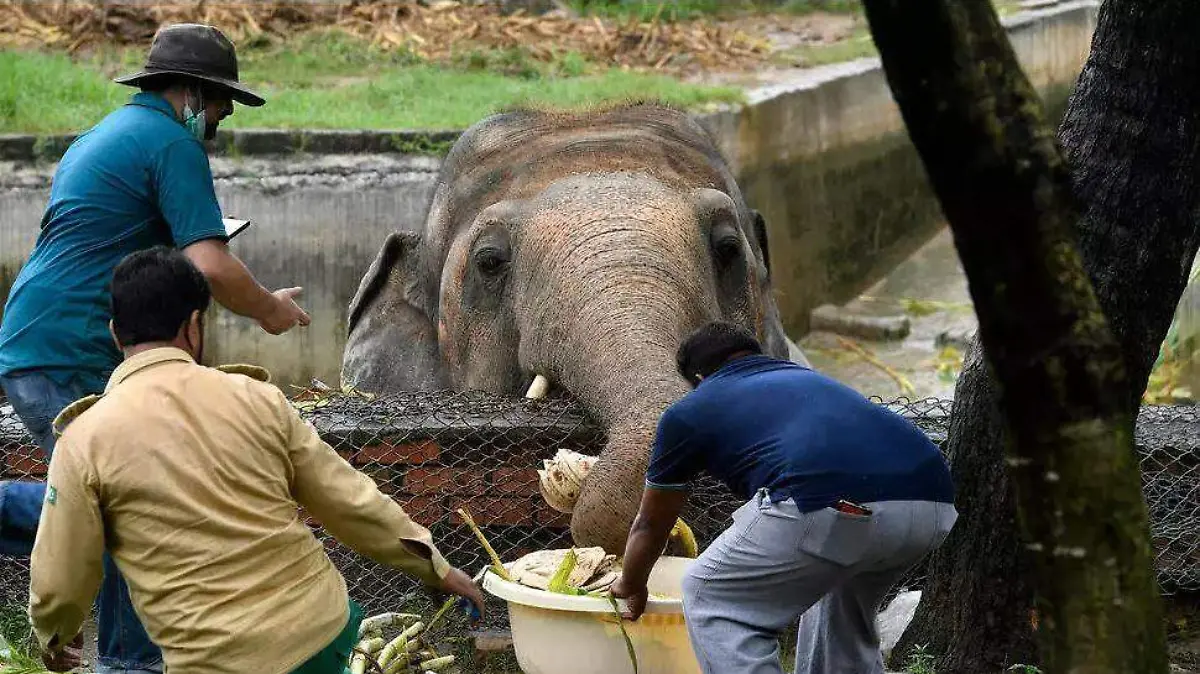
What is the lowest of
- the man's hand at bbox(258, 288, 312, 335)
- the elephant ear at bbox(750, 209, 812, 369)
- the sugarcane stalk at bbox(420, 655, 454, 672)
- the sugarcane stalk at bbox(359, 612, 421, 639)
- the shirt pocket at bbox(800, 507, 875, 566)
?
the sugarcane stalk at bbox(420, 655, 454, 672)

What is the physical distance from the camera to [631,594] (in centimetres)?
507

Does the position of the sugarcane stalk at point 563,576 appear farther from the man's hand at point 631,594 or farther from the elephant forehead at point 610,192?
the elephant forehead at point 610,192

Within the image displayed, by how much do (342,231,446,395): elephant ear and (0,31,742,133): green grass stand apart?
3.22 meters

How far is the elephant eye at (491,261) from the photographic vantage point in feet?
25.3

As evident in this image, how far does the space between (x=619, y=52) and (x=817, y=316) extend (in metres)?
3.00

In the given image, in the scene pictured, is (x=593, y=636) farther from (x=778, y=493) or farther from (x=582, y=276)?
(x=582, y=276)

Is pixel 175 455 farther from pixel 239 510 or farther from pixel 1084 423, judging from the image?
pixel 1084 423

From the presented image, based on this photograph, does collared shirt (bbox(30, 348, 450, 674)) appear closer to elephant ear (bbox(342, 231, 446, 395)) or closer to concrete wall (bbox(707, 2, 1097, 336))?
elephant ear (bbox(342, 231, 446, 395))

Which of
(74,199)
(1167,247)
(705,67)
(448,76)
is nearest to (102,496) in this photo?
(74,199)

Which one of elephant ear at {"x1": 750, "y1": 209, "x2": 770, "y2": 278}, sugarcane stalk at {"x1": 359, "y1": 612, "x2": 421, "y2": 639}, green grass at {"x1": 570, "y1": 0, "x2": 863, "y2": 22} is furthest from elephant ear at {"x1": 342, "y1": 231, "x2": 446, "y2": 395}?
green grass at {"x1": 570, "y1": 0, "x2": 863, "y2": 22}

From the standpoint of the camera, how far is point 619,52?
1622 cm

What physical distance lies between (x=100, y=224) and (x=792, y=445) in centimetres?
210

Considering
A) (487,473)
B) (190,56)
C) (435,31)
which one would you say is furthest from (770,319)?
(435,31)

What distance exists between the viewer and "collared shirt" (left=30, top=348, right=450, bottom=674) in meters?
4.04
